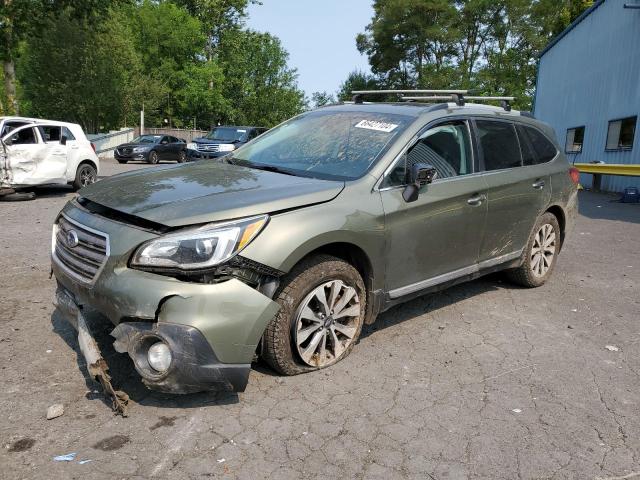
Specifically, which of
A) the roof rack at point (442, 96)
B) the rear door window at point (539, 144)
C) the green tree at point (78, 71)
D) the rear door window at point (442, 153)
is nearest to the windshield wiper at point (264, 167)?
the rear door window at point (442, 153)

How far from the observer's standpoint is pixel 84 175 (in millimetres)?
12945

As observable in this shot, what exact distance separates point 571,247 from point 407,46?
39.8 meters

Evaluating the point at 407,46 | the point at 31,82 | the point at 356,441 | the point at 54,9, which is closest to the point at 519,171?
the point at 356,441

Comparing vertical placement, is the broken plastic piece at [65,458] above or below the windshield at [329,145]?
below

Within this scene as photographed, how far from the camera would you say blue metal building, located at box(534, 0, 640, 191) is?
16000 mm

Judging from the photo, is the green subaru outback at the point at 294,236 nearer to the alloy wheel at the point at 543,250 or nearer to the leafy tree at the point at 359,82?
the alloy wheel at the point at 543,250

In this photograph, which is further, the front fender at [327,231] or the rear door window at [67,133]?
the rear door window at [67,133]

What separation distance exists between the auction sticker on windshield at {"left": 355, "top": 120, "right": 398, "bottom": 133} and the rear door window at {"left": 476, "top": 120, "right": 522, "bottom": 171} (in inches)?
37.2

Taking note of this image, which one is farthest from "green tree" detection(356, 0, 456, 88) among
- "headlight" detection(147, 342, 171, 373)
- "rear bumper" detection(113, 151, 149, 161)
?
"headlight" detection(147, 342, 171, 373)

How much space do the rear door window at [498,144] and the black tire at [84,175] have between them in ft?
34.9

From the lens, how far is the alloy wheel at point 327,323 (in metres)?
3.31

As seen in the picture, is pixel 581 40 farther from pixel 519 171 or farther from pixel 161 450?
pixel 161 450

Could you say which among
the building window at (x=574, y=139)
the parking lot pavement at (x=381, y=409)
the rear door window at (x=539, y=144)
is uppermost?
the building window at (x=574, y=139)

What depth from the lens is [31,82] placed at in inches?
1294
